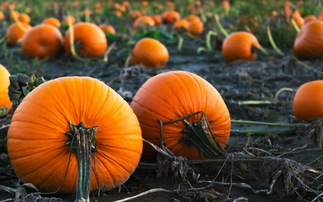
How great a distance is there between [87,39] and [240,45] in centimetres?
194

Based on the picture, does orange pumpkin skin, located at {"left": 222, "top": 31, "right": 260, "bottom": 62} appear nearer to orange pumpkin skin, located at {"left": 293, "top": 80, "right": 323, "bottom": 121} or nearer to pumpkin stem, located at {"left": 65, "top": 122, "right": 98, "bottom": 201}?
orange pumpkin skin, located at {"left": 293, "top": 80, "right": 323, "bottom": 121}

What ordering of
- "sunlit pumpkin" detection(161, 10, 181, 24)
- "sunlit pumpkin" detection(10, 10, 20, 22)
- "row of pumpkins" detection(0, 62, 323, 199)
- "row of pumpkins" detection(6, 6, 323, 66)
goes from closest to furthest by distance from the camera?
"row of pumpkins" detection(0, 62, 323, 199)
"row of pumpkins" detection(6, 6, 323, 66)
"sunlit pumpkin" detection(10, 10, 20, 22)
"sunlit pumpkin" detection(161, 10, 181, 24)

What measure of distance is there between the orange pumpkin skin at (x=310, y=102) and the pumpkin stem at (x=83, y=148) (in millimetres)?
1738

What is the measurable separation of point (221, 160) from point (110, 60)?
457cm

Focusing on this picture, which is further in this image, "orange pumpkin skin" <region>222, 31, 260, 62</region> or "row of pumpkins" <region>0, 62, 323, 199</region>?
"orange pumpkin skin" <region>222, 31, 260, 62</region>

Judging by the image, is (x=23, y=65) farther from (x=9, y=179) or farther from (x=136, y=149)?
(x=136, y=149)

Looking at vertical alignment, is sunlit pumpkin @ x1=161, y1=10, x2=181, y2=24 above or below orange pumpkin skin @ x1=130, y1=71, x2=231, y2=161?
below

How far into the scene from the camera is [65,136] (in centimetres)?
243

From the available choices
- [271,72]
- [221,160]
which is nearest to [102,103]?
[221,160]

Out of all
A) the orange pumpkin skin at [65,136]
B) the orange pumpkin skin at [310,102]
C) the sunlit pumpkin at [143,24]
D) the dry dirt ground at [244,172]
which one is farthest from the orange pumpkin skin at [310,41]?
the sunlit pumpkin at [143,24]

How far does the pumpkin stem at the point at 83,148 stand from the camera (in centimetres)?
222

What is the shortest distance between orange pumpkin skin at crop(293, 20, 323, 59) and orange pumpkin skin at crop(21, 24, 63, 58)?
2.99 meters

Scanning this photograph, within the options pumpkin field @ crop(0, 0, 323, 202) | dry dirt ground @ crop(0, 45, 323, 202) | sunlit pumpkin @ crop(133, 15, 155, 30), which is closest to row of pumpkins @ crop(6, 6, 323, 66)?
dry dirt ground @ crop(0, 45, 323, 202)

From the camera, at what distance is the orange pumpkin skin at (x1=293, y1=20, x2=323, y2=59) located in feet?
18.6
